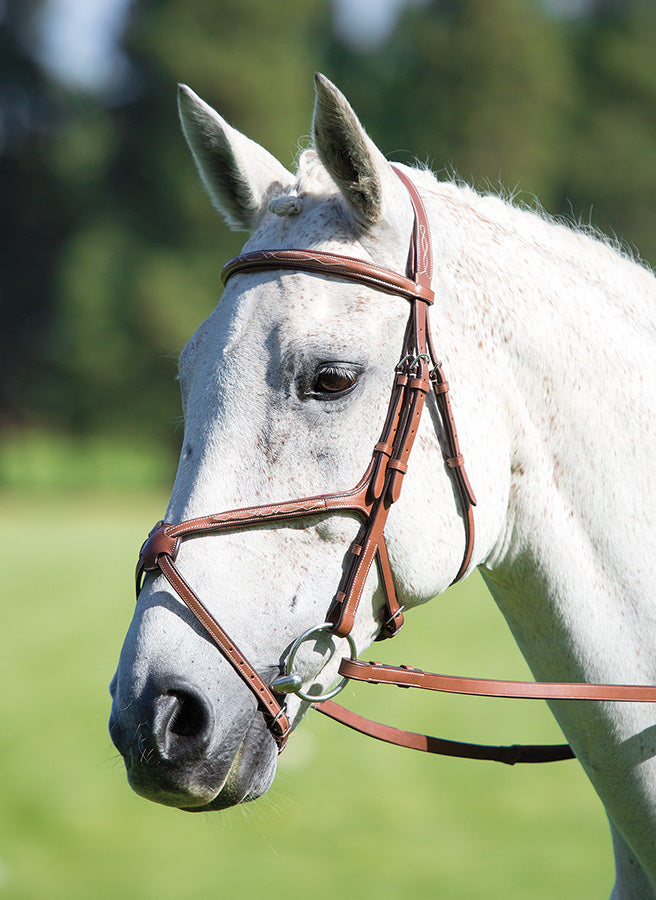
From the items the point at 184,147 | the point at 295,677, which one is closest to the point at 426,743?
the point at 295,677

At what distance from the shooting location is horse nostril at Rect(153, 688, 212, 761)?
2010 mm

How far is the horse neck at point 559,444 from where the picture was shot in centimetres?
239

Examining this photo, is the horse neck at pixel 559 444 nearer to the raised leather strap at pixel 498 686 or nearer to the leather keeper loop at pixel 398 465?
the raised leather strap at pixel 498 686

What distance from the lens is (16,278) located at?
138 ft

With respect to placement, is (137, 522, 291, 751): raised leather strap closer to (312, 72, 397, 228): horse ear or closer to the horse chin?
the horse chin

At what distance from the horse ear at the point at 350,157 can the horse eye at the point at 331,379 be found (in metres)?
0.42

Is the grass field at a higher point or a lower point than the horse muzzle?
higher

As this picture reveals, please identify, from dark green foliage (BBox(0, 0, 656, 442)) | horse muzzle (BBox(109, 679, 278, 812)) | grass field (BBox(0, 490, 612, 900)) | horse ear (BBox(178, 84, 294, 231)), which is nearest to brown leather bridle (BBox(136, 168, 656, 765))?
horse muzzle (BBox(109, 679, 278, 812))

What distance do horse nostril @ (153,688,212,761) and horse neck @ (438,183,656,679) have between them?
2.98 ft

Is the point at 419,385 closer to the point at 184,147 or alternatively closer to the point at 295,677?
the point at 295,677

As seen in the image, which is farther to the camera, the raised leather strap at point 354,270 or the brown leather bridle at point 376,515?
the raised leather strap at point 354,270

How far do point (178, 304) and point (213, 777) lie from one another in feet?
114

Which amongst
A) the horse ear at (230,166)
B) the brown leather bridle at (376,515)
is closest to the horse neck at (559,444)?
the brown leather bridle at (376,515)

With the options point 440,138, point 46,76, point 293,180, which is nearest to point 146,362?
point 46,76
